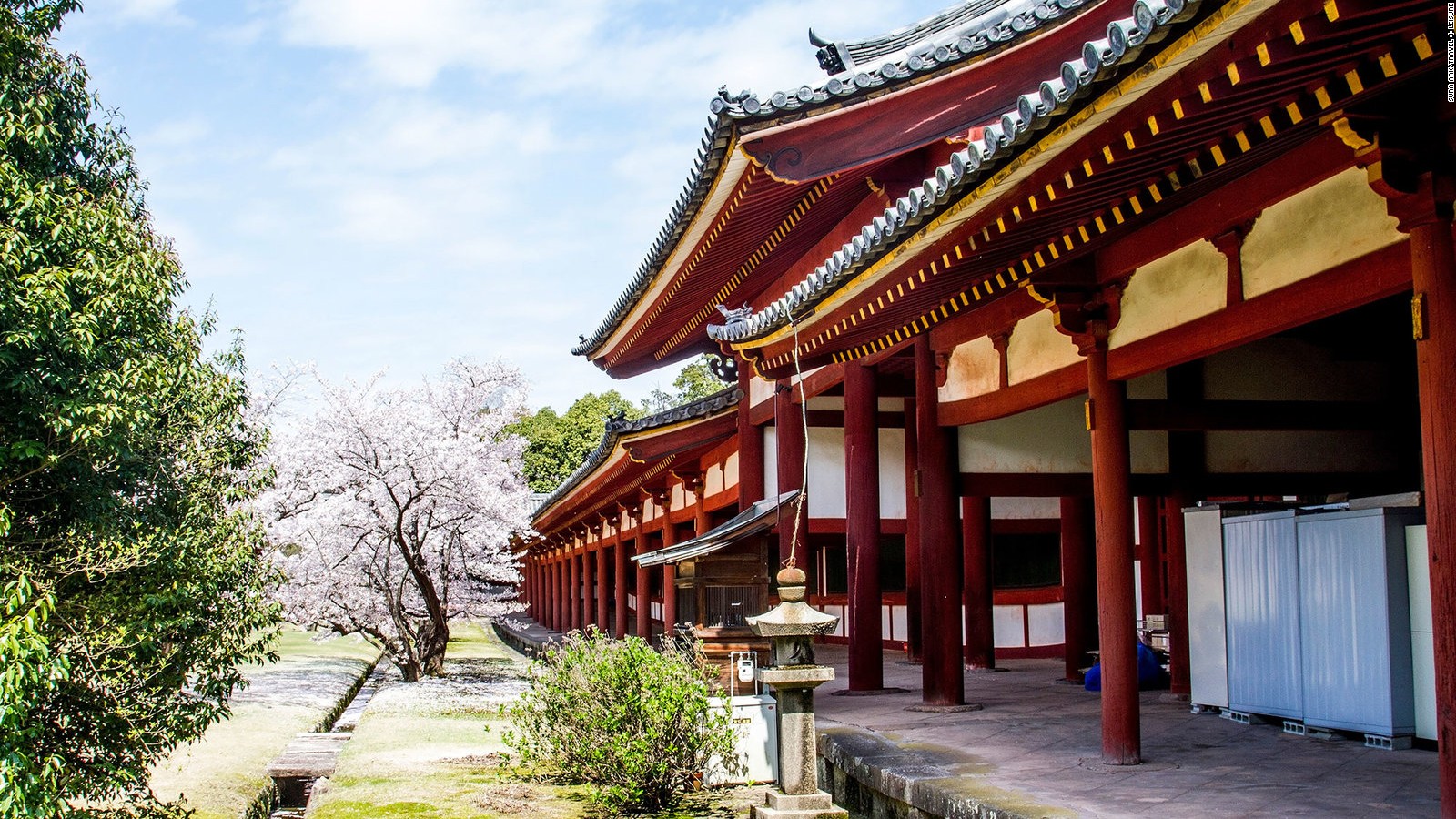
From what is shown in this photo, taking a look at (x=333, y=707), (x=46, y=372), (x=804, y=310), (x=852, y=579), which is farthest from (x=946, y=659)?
(x=333, y=707)

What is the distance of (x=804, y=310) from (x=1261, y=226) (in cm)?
350

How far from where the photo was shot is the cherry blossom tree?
19.0 m

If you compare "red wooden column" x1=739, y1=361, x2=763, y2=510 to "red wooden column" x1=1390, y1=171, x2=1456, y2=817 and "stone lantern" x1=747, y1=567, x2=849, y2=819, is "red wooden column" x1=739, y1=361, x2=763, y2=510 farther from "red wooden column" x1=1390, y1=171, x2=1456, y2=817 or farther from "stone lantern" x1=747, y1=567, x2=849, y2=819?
"red wooden column" x1=1390, y1=171, x2=1456, y2=817

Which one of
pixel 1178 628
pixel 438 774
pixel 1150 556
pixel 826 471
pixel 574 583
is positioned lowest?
pixel 438 774

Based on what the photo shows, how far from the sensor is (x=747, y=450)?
14836 millimetres

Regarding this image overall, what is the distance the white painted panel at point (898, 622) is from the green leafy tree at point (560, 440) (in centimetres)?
3731

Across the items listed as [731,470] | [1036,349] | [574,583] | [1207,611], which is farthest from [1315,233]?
[574,583]

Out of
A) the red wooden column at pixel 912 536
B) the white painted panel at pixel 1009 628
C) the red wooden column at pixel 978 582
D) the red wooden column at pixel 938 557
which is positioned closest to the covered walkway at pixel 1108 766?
the red wooden column at pixel 938 557

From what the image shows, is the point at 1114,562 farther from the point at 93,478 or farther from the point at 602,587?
the point at 602,587

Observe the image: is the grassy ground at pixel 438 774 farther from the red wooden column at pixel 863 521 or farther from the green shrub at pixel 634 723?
the red wooden column at pixel 863 521

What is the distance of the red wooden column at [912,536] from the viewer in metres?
13.3

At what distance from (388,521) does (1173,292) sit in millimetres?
14691

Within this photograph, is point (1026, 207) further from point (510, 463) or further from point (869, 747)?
point (510, 463)

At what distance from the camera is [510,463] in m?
28.4
